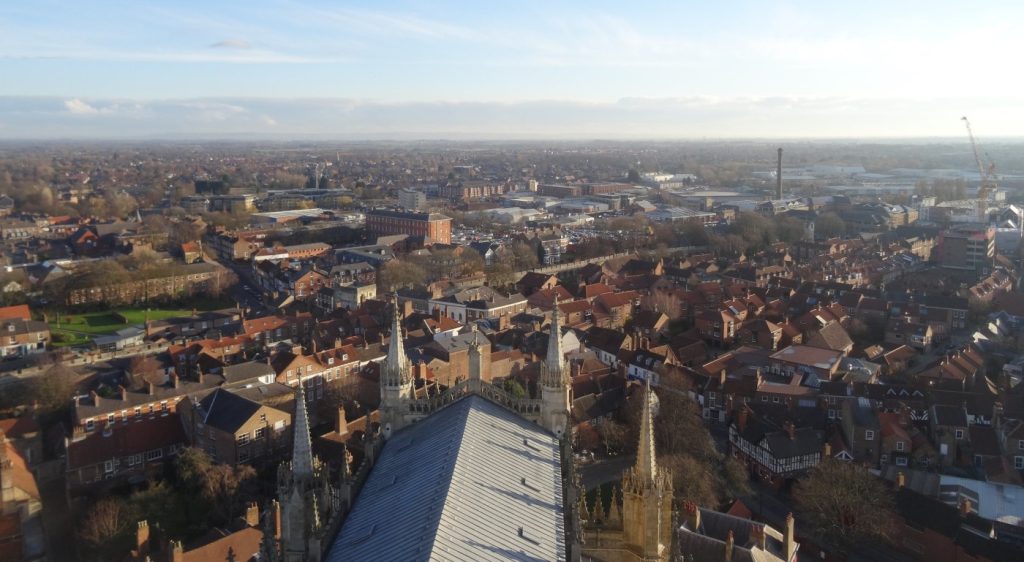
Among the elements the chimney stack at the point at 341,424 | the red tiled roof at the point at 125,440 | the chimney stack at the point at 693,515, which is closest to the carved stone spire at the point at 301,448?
the chimney stack at the point at 693,515

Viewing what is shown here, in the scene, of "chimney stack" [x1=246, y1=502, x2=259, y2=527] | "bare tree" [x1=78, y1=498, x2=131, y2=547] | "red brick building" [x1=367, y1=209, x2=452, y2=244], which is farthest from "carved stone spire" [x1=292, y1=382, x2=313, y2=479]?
"red brick building" [x1=367, y1=209, x2=452, y2=244]

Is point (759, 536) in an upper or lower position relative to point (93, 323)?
upper

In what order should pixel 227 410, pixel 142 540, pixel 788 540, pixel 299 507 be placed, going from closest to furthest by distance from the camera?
pixel 299 507 → pixel 788 540 → pixel 142 540 → pixel 227 410

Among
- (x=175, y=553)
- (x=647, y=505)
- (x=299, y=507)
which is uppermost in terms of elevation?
(x=647, y=505)

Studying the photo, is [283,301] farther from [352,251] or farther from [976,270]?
[976,270]

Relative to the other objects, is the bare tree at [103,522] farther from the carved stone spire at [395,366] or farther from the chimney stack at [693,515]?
the chimney stack at [693,515]

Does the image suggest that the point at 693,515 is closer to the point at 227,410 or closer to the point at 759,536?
the point at 759,536

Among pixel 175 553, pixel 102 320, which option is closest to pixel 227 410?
pixel 175 553
